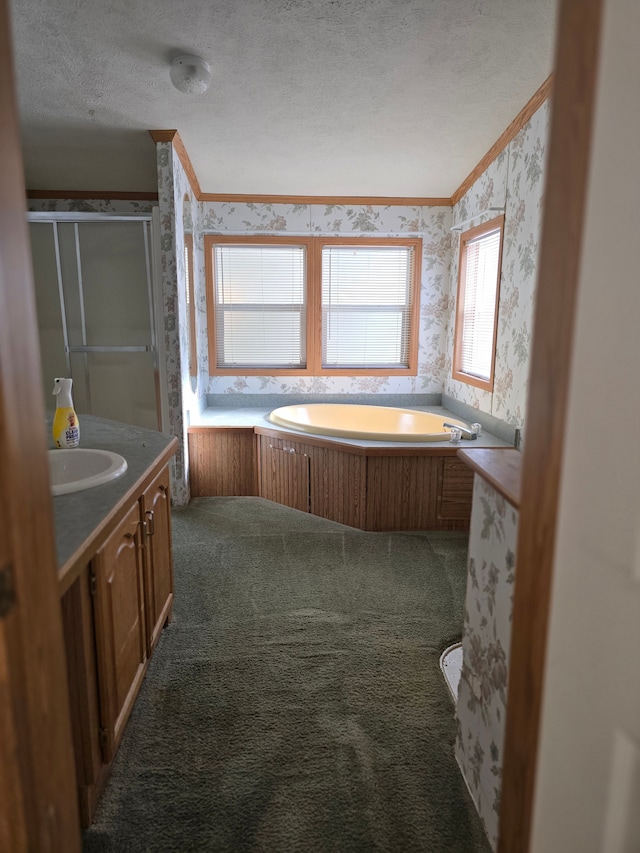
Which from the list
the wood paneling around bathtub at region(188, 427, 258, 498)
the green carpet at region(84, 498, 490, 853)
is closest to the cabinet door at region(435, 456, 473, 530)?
the green carpet at region(84, 498, 490, 853)

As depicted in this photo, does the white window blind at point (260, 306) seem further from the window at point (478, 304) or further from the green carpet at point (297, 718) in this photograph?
the green carpet at point (297, 718)

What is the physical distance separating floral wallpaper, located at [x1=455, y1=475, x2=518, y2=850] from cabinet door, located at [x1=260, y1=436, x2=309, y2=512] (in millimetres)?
2126

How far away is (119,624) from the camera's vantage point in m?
1.47

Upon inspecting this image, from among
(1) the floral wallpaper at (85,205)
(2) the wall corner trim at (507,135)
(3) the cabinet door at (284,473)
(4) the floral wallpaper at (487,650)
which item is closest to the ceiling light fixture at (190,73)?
(2) the wall corner trim at (507,135)

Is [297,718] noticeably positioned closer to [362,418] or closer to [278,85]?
[278,85]

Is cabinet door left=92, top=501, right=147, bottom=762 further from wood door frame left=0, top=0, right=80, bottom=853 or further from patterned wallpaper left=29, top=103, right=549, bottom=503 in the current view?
patterned wallpaper left=29, top=103, right=549, bottom=503

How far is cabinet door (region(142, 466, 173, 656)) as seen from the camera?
5.86ft

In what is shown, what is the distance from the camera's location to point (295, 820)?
137 cm

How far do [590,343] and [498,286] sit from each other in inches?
116

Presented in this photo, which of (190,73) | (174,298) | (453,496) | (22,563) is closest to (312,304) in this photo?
(174,298)

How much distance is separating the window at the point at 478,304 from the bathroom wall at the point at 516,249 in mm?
104

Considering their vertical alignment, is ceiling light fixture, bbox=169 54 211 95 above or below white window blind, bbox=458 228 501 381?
above

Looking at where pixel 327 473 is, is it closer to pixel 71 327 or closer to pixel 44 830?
pixel 71 327

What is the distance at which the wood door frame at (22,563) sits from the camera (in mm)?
603
